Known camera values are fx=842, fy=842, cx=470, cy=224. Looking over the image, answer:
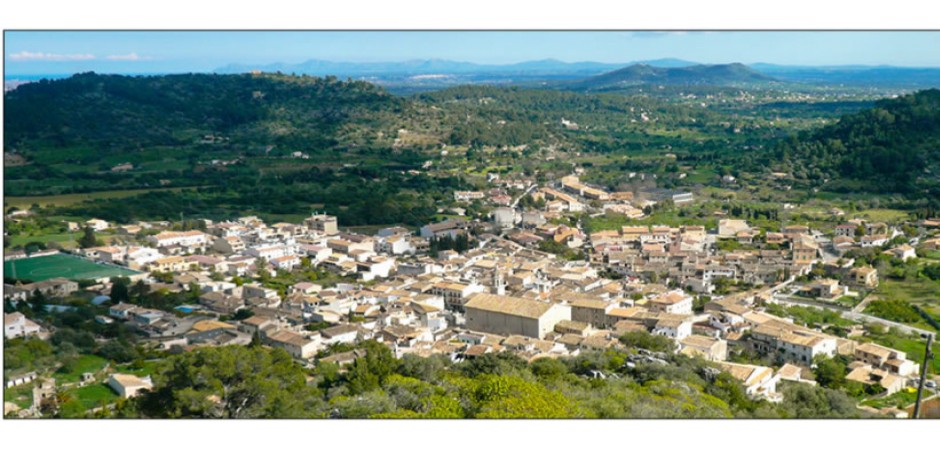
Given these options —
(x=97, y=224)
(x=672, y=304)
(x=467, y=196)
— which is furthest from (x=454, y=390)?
(x=467, y=196)

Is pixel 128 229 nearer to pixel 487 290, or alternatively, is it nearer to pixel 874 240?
pixel 487 290

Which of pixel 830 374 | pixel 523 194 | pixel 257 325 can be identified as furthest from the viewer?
pixel 523 194

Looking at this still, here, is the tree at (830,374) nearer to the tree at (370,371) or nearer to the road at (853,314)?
the road at (853,314)

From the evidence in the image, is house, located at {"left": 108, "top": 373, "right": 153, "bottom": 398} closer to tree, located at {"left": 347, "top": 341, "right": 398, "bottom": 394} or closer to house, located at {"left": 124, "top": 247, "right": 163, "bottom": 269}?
tree, located at {"left": 347, "top": 341, "right": 398, "bottom": 394}

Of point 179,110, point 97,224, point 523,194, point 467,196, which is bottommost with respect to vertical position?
point 523,194

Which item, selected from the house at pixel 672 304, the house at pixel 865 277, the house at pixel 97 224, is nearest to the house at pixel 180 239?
the house at pixel 97 224

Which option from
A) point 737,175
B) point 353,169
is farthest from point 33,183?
point 737,175

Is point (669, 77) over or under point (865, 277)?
over

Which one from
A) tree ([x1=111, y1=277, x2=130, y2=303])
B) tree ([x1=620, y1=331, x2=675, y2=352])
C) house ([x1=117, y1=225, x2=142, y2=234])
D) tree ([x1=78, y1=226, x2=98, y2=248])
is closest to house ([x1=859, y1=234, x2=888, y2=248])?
tree ([x1=620, y1=331, x2=675, y2=352])
